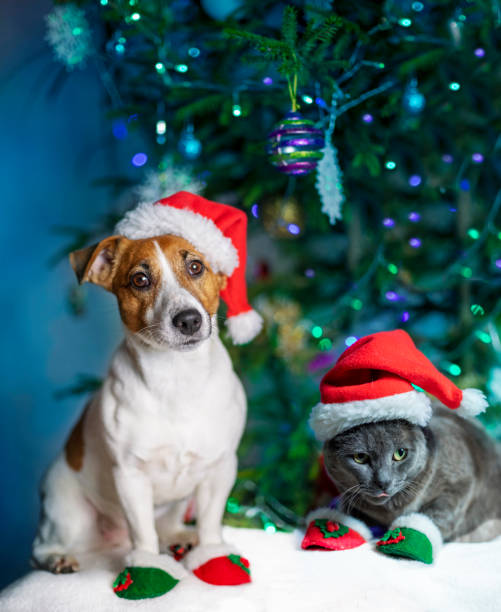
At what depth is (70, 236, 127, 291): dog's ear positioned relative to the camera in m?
1.48

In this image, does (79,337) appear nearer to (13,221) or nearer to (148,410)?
(13,221)

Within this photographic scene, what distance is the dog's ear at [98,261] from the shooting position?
4.87ft

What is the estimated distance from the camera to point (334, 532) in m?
1.48

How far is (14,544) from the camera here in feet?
9.12

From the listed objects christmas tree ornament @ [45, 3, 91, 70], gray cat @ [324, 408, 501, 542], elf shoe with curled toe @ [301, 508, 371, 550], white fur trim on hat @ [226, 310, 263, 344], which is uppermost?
christmas tree ornament @ [45, 3, 91, 70]

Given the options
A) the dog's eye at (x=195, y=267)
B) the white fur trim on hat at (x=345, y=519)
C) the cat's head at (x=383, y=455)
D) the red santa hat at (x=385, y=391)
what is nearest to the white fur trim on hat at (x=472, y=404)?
the red santa hat at (x=385, y=391)

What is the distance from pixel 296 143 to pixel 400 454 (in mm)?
800

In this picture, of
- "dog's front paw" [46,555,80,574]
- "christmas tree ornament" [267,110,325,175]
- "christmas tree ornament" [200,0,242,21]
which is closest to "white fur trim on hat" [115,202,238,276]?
"christmas tree ornament" [267,110,325,175]

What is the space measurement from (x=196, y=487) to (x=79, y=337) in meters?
1.54

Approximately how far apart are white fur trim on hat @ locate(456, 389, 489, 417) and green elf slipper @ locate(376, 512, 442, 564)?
0.82ft

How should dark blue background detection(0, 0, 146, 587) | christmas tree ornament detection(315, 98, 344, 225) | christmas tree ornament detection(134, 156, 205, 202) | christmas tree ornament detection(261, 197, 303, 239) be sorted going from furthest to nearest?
1. dark blue background detection(0, 0, 146, 587)
2. christmas tree ornament detection(261, 197, 303, 239)
3. christmas tree ornament detection(134, 156, 205, 202)
4. christmas tree ornament detection(315, 98, 344, 225)

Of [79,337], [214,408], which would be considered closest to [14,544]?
[79,337]

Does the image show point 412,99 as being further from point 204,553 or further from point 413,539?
point 204,553

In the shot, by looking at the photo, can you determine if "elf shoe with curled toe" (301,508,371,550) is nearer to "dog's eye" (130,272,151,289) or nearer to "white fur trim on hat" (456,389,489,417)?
"white fur trim on hat" (456,389,489,417)
